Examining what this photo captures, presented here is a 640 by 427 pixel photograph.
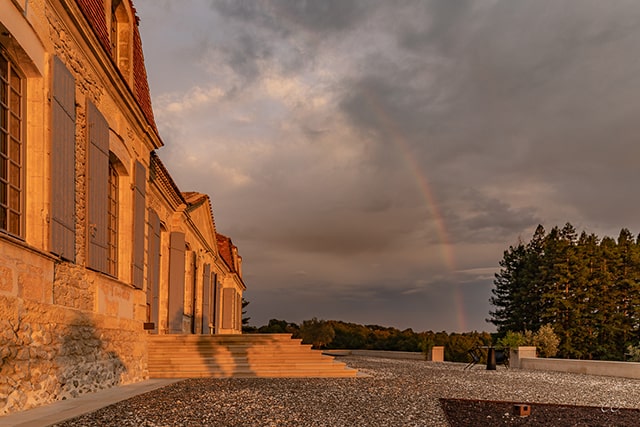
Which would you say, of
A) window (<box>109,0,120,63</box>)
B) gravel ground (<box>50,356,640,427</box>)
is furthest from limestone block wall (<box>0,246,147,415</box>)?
window (<box>109,0,120,63</box>)

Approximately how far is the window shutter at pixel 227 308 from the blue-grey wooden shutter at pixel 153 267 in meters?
16.5

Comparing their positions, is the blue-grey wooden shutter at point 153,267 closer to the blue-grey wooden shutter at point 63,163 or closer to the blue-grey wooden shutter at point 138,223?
the blue-grey wooden shutter at point 138,223

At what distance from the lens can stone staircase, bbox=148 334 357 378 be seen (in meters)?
12.1

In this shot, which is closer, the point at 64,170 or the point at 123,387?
the point at 64,170

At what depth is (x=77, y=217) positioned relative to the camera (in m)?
7.96

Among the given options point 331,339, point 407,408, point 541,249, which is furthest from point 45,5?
point 541,249

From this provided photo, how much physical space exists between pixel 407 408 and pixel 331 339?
3214 cm

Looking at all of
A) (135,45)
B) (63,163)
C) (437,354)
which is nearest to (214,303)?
(437,354)

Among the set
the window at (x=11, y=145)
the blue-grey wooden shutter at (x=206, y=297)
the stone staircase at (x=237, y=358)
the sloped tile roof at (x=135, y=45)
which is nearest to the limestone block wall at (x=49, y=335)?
the window at (x=11, y=145)

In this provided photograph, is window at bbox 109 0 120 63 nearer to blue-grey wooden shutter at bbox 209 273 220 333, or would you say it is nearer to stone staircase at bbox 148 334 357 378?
stone staircase at bbox 148 334 357 378

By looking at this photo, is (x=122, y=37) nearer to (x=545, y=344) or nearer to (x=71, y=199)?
(x=71, y=199)

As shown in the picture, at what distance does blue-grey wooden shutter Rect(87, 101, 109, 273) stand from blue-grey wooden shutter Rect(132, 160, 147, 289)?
1.62 meters

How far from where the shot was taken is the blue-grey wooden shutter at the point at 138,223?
35.0ft

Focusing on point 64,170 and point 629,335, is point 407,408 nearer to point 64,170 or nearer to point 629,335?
point 64,170
